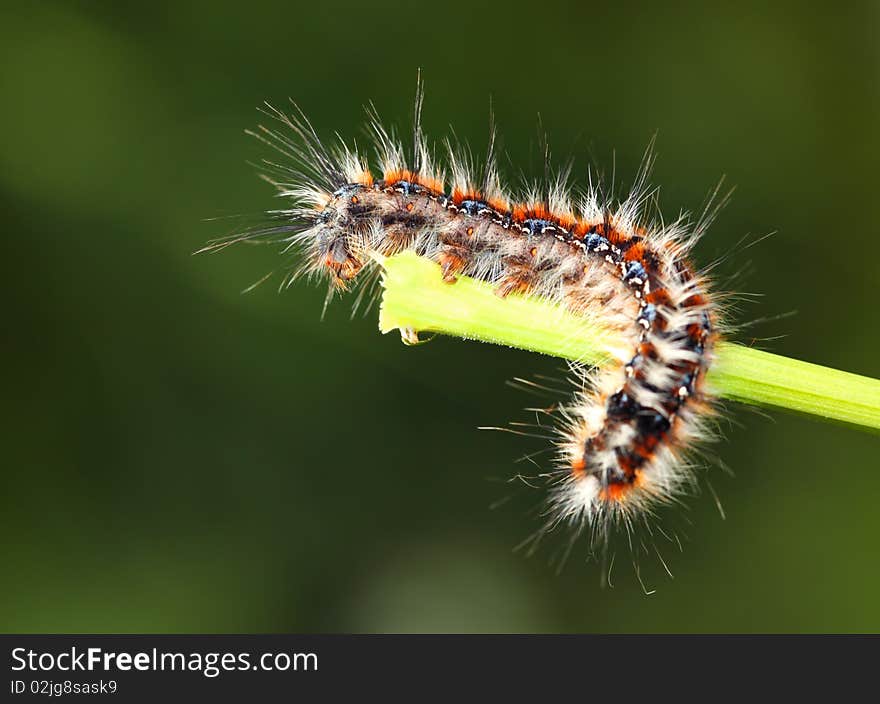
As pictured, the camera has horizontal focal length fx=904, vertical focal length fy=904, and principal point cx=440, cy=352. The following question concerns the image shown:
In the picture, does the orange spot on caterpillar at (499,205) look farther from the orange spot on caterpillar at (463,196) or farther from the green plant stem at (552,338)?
the green plant stem at (552,338)

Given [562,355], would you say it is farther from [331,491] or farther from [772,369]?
[331,491]

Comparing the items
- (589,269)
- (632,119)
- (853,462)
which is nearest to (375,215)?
(589,269)

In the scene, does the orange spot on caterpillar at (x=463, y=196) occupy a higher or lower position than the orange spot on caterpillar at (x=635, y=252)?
higher

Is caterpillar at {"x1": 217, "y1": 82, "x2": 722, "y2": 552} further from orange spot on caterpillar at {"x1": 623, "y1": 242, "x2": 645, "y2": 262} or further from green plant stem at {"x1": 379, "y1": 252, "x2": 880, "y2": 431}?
green plant stem at {"x1": 379, "y1": 252, "x2": 880, "y2": 431}

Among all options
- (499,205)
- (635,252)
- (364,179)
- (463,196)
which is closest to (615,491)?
(635,252)

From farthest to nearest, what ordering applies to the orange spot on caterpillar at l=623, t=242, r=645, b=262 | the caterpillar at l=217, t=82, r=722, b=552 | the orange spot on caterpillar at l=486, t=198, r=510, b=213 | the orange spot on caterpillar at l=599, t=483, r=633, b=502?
the orange spot on caterpillar at l=486, t=198, r=510, b=213 < the orange spot on caterpillar at l=623, t=242, r=645, b=262 < the orange spot on caterpillar at l=599, t=483, r=633, b=502 < the caterpillar at l=217, t=82, r=722, b=552

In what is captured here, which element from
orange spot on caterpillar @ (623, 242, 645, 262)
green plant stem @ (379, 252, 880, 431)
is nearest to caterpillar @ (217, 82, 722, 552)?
orange spot on caterpillar @ (623, 242, 645, 262)

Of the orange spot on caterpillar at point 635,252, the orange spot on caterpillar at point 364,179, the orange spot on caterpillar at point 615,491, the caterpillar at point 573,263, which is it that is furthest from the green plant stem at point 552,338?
the orange spot on caterpillar at point 364,179
